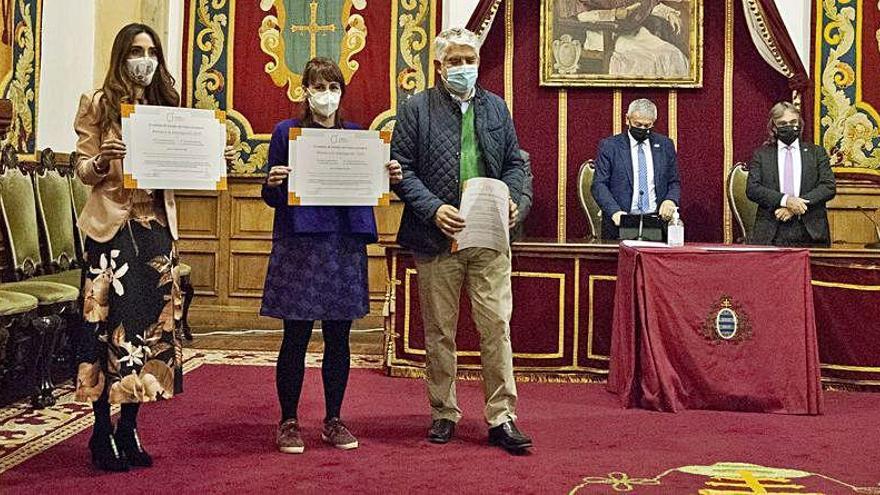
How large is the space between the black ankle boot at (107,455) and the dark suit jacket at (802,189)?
352 centimetres

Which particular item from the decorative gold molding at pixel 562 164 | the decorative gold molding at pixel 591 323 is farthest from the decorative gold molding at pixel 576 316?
the decorative gold molding at pixel 562 164

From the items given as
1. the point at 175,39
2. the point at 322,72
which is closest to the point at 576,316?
the point at 322,72

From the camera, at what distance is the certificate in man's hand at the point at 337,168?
3.30 meters

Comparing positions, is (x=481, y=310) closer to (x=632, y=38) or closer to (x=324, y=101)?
(x=324, y=101)

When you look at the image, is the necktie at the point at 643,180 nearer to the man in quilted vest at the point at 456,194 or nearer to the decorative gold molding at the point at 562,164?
the decorative gold molding at the point at 562,164

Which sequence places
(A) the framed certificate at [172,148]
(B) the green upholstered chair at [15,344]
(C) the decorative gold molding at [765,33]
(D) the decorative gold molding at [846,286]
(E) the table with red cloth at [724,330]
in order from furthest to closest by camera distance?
1. (C) the decorative gold molding at [765,33]
2. (D) the decorative gold molding at [846,286]
3. (E) the table with red cloth at [724,330]
4. (B) the green upholstered chair at [15,344]
5. (A) the framed certificate at [172,148]

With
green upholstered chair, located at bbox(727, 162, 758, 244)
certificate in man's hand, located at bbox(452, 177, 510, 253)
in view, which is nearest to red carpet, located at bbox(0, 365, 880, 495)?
Answer: certificate in man's hand, located at bbox(452, 177, 510, 253)

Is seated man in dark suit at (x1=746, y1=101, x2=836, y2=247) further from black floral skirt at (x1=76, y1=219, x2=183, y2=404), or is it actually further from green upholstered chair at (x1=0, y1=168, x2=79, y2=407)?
green upholstered chair at (x1=0, y1=168, x2=79, y2=407)

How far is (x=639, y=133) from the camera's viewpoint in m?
5.71

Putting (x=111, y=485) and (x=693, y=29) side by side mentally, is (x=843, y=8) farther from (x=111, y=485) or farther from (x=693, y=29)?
(x=111, y=485)

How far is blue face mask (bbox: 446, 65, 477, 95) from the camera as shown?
11.6ft

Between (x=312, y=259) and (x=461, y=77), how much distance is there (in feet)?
2.73

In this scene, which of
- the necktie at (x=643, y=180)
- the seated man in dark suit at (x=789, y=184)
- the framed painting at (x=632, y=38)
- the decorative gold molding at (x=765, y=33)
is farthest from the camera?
the framed painting at (x=632, y=38)

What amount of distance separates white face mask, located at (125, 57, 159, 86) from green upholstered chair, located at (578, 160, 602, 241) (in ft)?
12.3
